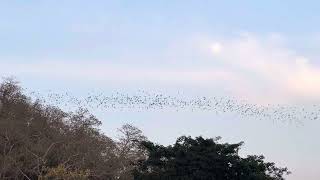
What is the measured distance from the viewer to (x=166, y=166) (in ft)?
127

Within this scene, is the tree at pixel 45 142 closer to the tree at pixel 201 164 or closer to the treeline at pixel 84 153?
the treeline at pixel 84 153

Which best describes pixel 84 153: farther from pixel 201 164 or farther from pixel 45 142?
pixel 201 164

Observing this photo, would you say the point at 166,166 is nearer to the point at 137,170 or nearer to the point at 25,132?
the point at 137,170

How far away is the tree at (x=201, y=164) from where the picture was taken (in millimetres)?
36875

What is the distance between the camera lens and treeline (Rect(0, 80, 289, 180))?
35.7 metres

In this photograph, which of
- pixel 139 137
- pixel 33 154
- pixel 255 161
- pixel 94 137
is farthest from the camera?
pixel 139 137

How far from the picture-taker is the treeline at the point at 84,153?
35.7 metres

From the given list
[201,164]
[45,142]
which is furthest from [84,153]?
[201,164]

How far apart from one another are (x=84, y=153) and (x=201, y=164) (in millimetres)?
7852

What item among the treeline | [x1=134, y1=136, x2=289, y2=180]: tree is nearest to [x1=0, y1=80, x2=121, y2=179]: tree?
the treeline

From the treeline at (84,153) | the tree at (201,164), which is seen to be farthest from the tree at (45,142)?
the tree at (201,164)

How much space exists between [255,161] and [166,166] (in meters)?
6.02

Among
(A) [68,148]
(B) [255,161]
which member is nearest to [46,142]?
(A) [68,148]

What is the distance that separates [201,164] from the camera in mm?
37000
